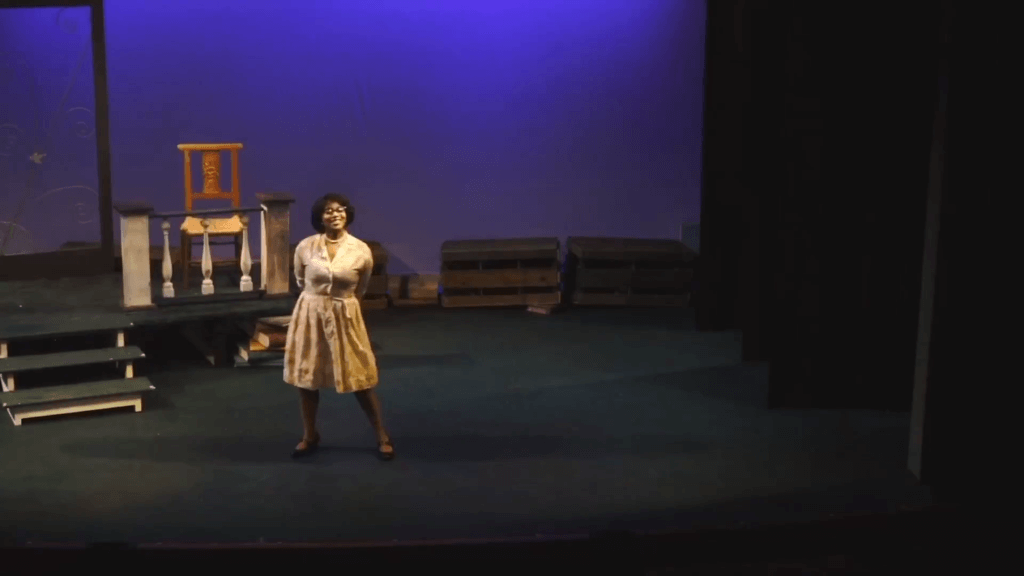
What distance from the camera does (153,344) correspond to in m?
11.4

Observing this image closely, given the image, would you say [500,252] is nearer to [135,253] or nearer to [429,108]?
[429,108]

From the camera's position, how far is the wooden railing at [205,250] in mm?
9984

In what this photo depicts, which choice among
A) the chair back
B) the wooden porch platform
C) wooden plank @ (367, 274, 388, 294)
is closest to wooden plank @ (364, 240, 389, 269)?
wooden plank @ (367, 274, 388, 294)

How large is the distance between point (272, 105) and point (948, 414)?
7.31m

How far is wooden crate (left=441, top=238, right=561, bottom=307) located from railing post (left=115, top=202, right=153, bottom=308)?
331 centimetres

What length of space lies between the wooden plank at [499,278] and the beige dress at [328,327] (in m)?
4.62

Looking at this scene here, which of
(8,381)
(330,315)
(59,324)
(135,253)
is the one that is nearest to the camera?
(330,315)

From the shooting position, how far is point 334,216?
26.5ft

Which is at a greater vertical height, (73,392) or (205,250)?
(205,250)

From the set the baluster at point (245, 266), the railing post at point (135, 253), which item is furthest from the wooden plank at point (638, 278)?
the railing post at point (135, 253)

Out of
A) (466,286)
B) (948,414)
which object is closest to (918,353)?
(948,414)

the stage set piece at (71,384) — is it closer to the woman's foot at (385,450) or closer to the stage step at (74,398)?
the stage step at (74,398)

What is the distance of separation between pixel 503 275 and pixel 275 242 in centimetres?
282

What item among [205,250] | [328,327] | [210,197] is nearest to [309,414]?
[328,327]
